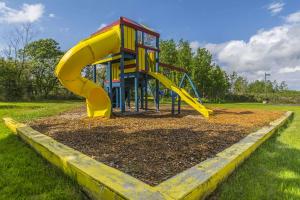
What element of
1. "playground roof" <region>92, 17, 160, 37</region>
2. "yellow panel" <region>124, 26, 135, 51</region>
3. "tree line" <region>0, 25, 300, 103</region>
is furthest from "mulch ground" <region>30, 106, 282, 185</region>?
"tree line" <region>0, 25, 300, 103</region>

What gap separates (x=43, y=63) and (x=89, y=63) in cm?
2696

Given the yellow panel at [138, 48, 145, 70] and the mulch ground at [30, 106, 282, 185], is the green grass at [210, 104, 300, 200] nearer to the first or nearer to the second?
the mulch ground at [30, 106, 282, 185]

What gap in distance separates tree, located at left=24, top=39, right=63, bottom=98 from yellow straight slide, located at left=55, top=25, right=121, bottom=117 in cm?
2569

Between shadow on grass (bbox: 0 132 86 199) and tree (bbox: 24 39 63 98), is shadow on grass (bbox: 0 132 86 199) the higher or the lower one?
the lower one

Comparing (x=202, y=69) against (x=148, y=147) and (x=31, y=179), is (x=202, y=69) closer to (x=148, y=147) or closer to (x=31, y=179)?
(x=148, y=147)

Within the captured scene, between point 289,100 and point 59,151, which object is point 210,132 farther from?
point 289,100

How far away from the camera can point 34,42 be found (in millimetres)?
31688

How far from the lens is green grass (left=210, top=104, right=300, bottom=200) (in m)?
2.28

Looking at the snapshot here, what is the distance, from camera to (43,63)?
30.3m

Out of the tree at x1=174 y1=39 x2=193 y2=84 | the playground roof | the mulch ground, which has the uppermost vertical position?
the tree at x1=174 y1=39 x2=193 y2=84

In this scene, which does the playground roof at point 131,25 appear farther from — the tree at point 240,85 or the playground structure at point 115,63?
the tree at point 240,85

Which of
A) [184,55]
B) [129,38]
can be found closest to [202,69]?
[184,55]

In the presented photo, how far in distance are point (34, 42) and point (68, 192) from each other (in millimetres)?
34734

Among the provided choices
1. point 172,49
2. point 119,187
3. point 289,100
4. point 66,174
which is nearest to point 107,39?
point 66,174
